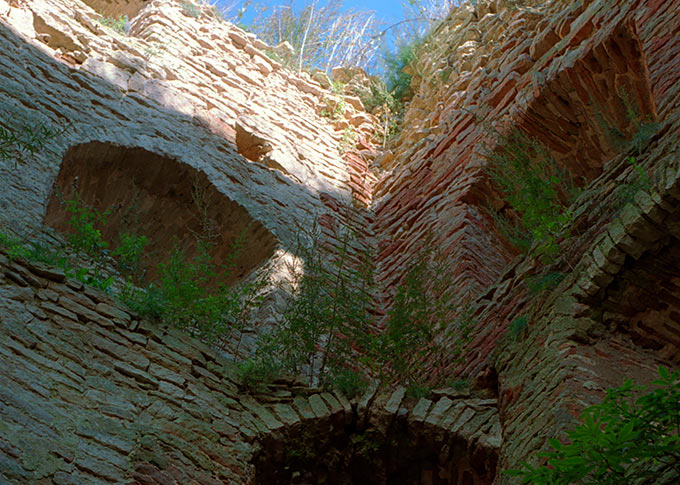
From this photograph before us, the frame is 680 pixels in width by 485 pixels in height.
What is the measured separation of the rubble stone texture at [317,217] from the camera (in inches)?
135

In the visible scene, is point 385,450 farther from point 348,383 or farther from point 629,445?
point 629,445

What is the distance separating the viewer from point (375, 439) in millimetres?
4094

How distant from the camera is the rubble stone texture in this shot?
3.43m

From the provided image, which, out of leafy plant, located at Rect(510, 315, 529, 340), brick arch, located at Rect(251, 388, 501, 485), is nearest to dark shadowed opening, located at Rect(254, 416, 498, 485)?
brick arch, located at Rect(251, 388, 501, 485)

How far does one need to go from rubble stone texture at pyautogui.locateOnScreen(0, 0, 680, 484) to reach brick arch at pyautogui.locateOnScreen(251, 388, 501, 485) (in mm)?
14

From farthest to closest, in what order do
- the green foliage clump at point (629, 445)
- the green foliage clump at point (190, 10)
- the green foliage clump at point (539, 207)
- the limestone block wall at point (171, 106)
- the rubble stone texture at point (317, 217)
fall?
the green foliage clump at point (190, 10)
the limestone block wall at point (171, 106)
the green foliage clump at point (539, 207)
the rubble stone texture at point (317, 217)
the green foliage clump at point (629, 445)

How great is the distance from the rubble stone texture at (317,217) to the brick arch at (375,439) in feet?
0.05

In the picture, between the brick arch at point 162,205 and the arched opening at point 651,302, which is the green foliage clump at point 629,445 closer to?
the arched opening at point 651,302

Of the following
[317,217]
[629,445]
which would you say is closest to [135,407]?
[629,445]

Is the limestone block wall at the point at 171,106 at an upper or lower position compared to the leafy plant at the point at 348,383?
upper

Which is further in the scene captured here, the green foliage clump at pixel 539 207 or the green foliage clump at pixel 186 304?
the green foliage clump at pixel 186 304

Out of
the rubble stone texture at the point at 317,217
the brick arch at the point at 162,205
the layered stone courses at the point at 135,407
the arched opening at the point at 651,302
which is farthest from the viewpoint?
the brick arch at the point at 162,205

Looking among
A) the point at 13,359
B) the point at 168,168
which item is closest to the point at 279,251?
the point at 168,168

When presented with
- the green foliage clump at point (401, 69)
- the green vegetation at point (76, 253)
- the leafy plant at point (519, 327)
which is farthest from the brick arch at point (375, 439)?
the green foliage clump at point (401, 69)
